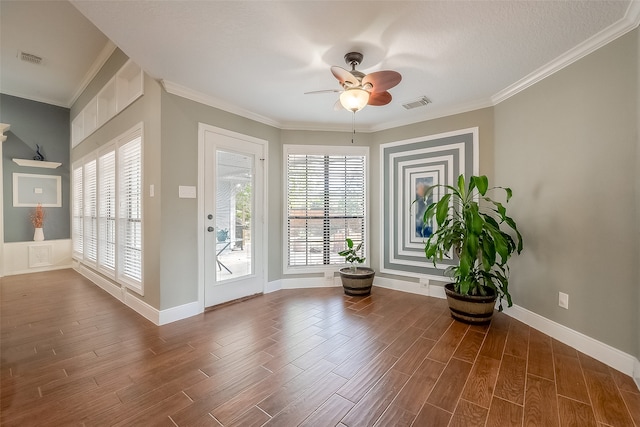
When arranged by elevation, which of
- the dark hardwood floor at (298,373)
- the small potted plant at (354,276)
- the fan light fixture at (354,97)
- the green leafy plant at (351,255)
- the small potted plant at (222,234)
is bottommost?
the dark hardwood floor at (298,373)

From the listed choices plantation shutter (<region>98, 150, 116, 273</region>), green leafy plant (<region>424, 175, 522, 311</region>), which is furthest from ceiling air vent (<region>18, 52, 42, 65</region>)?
green leafy plant (<region>424, 175, 522, 311</region>)

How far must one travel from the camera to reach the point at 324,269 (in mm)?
4117

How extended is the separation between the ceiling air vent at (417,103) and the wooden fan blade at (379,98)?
100 centimetres

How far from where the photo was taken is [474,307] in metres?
2.69

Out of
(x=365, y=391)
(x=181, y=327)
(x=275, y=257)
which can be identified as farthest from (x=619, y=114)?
(x=181, y=327)

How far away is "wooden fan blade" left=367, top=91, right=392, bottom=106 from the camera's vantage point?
2307 mm

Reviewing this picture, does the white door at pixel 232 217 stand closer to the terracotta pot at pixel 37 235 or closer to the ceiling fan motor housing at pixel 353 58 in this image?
the ceiling fan motor housing at pixel 353 58

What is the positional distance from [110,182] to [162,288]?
200 cm

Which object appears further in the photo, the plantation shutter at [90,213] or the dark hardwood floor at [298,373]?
the plantation shutter at [90,213]

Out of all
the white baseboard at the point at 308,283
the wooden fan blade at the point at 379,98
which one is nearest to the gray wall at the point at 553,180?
the white baseboard at the point at 308,283

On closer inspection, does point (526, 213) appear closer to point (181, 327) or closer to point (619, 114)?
point (619, 114)

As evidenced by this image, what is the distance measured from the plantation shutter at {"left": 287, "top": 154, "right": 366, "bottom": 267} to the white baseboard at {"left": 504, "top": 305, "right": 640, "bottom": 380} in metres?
2.20

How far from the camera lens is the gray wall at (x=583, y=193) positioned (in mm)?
1948

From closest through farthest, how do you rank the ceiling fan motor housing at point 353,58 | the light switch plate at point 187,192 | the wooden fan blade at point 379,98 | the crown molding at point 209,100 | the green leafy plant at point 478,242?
the ceiling fan motor housing at point 353,58 → the wooden fan blade at point 379,98 → the green leafy plant at point 478,242 → the crown molding at point 209,100 → the light switch plate at point 187,192
